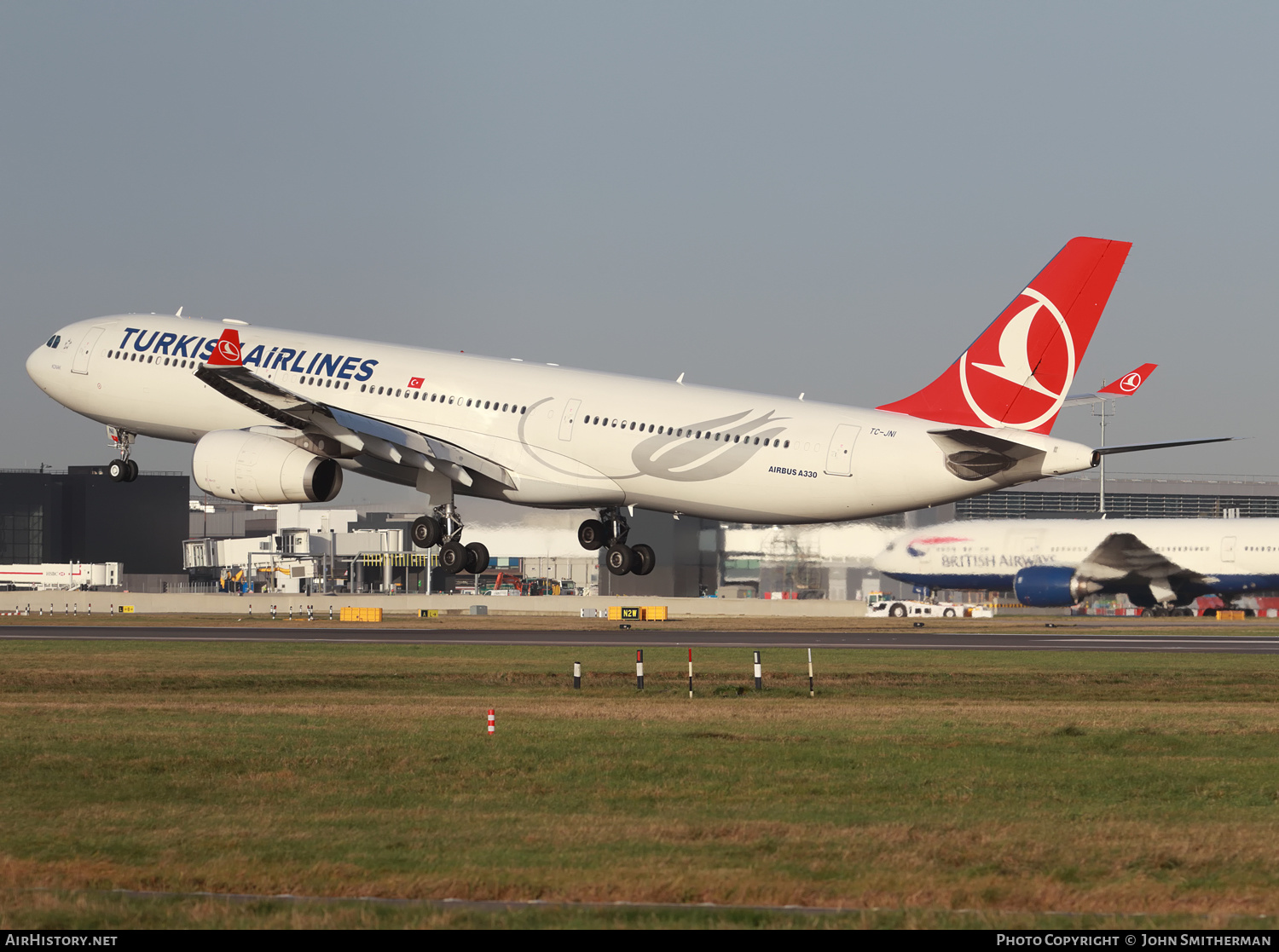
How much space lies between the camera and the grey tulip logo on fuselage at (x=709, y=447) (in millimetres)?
43062

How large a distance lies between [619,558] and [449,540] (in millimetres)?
5268

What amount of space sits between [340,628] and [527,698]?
37.3 meters

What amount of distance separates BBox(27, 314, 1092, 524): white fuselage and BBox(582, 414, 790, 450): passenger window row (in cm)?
3

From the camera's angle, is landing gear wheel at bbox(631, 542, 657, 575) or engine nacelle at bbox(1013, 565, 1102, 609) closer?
landing gear wheel at bbox(631, 542, 657, 575)

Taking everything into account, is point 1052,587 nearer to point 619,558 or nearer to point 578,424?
point 619,558

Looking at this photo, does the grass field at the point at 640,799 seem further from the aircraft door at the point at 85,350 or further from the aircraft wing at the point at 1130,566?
the aircraft wing at the point at 1130,566

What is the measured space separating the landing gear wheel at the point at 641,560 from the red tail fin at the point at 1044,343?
12.2 m

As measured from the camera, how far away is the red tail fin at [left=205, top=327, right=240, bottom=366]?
4538 centimetres

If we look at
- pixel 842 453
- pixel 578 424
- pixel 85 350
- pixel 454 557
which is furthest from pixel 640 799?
pixel 85 350

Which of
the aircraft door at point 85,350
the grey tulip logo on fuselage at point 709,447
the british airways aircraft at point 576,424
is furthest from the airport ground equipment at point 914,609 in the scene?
the aircraft door at point 85,350

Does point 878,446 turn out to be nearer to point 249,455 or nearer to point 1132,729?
point 1132,729

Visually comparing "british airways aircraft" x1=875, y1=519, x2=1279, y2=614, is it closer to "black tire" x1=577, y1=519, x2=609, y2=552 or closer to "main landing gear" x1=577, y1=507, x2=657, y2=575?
"main landing gear" x1=577, y1=507, x2=657, y2=575

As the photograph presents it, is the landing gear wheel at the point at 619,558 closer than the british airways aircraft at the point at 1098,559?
Yes

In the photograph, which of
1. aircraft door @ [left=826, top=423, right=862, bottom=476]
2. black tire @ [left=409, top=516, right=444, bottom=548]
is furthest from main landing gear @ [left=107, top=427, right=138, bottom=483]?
aircraft door @ [left=826, top=423, right=862, bottom=476]
